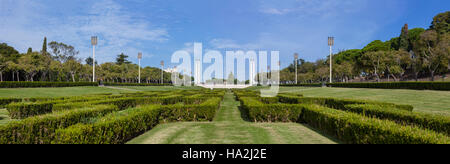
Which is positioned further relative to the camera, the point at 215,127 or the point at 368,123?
the point at 215,127

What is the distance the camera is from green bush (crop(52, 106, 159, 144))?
5.11m

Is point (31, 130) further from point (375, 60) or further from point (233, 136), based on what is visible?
point (375, 60)

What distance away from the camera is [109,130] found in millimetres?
5965

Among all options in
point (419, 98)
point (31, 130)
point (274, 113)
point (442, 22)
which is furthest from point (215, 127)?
point (442, 22)

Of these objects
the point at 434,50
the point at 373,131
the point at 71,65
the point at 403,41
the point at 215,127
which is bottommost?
the point at 215,127

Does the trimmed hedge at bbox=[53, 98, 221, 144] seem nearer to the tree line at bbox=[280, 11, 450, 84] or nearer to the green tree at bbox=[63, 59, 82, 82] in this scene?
the tree line at bbox=[280, 11, 450, 84]

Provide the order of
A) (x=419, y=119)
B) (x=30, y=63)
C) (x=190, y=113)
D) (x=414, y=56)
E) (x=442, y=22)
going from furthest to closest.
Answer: (x=442, y=22) < (x=414, y=56) < (x=30, y=63) < (x=190, y=113) < (x=419, y=119)

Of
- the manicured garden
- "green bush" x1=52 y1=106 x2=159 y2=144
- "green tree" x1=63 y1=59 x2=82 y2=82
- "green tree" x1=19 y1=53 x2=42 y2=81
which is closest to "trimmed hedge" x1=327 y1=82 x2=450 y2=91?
the manicured garden

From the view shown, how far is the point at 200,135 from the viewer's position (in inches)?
293

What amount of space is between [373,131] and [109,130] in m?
6.67

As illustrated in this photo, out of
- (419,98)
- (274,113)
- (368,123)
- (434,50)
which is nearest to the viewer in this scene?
(368,123)

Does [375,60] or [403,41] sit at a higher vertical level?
[403,41]

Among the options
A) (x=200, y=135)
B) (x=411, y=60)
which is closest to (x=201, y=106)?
(x=200, y=135)

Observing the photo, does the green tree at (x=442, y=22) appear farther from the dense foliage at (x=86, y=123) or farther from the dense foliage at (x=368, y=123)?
the dense foliage at (x=86, y=123)
